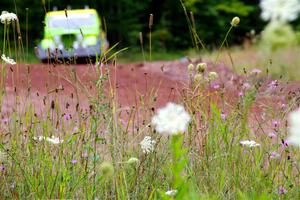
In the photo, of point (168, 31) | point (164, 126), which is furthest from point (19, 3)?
point (164, 126)

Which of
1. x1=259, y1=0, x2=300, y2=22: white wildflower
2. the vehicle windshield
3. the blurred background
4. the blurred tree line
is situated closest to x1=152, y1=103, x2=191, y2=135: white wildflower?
x1=259, y1=0, x2=300, y2=22: white wildflower

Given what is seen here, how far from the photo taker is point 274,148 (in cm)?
377

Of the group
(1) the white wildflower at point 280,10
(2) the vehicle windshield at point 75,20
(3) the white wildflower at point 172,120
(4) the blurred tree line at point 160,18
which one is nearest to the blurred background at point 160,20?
→ (4) the blurred tree line at point 160,18

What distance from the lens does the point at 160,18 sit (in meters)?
33.1

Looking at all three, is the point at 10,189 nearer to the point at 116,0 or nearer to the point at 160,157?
the point at 160,157

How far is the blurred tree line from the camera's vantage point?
29.1 metres

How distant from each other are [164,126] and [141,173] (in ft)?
5.50

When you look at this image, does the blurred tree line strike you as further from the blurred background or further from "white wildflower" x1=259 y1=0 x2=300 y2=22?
"white wildflower" x1=259 y1=0 x2=300 y2=22

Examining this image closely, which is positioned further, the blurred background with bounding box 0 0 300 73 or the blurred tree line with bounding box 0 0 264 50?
the blurred tree line with bounding box 0 0 264 50

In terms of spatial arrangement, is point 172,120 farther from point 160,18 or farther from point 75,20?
point 160,18

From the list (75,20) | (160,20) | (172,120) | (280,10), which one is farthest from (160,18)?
(280,10)

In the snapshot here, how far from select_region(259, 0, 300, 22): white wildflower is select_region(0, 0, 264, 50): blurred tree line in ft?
88.2

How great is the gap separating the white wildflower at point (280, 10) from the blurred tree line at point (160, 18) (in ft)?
88.2

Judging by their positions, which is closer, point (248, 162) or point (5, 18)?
point (5, 18)
